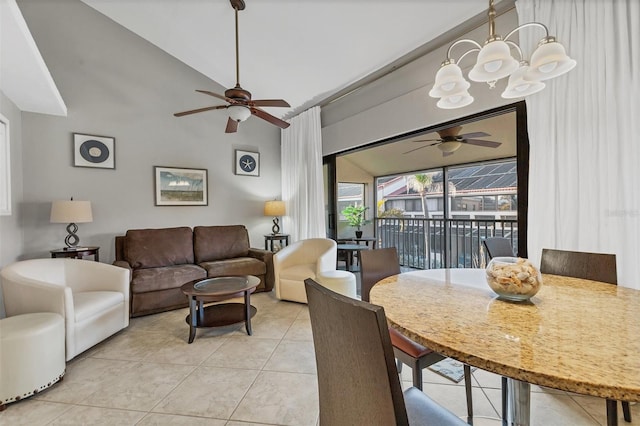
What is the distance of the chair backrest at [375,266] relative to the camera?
1.92 metres

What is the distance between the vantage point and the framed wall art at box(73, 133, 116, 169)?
367 cm

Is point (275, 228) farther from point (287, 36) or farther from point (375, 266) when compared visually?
point (375, 266)

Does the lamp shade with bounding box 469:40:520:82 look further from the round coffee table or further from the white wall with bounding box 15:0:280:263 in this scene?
the white wall with bounding box 15:0:280:263

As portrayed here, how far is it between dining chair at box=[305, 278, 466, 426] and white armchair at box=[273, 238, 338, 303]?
2.46m

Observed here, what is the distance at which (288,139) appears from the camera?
5.14 metres

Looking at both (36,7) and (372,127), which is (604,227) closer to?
(372,127)

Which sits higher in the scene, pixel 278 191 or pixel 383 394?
pixel 278 191

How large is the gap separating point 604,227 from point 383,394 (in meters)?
2.04

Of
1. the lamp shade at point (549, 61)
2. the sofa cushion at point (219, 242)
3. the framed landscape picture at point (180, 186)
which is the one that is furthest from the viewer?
the framed landscape picture at point (180, 186)

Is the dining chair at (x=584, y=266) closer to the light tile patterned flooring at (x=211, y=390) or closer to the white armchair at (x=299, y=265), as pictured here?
the light tile patterned flooring at (x=211, y=390)

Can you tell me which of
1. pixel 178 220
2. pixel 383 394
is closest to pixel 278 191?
pixel 178 220

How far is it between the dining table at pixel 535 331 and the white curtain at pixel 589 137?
686 millimetres

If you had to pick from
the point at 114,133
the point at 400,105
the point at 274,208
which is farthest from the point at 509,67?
the point at 114,133

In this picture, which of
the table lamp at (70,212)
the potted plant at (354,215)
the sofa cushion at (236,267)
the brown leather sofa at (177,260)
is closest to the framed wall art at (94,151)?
the table lamp at (70,212)
